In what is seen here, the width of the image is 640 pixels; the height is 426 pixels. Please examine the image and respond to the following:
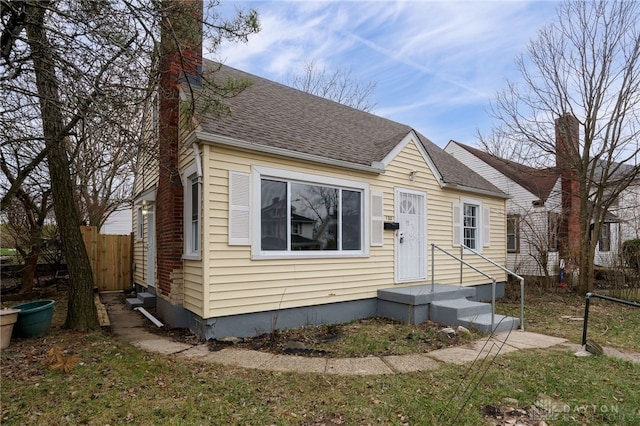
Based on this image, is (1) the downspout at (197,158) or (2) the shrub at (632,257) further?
(2) the shrub at (632,257)

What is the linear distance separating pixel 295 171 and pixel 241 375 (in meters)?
3.63

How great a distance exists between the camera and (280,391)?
3943 mm

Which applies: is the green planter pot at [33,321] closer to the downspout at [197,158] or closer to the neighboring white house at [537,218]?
the downspout at [197,158]

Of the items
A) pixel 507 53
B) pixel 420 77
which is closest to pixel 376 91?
pixel 420 77

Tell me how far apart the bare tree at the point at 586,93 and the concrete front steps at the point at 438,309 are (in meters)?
6.57

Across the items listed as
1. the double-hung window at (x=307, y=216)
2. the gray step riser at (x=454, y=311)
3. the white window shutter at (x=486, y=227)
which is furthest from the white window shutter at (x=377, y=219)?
the white window shutter at (x=486, y=227)

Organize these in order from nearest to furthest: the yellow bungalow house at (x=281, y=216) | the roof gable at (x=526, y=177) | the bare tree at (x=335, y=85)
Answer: the yellow bungalow house at (x=281, y=216) < the roof gable at (x=526, y=177) < the bare tree at (x=335, y=85)

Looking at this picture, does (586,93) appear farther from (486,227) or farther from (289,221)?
(289,221)

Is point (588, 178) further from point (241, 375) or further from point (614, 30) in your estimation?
point (241, 375)

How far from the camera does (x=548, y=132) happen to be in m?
12.0

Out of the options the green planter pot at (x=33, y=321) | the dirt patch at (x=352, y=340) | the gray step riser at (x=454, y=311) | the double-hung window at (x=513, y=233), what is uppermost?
the double-hung window at (x=513, y=233)

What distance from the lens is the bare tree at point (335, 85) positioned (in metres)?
23.8

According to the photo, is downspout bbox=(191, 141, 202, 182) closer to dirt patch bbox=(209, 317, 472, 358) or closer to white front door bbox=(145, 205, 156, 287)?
dirt patch bbox=(209, 317, 472, 358)

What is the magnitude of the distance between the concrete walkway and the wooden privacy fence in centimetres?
535
